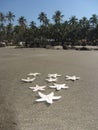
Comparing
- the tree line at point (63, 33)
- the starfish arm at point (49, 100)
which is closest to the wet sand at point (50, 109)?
the starfish arm at point (49, 100)

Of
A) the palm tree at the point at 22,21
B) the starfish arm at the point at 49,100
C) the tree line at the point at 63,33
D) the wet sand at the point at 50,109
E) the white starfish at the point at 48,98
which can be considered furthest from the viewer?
the palm tree at the point at 22,21

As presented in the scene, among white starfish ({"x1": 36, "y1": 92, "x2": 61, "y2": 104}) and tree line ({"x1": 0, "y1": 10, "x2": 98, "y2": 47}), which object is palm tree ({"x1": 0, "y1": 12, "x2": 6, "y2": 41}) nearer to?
tree line ({"x1": 0, "y1": 10, "x2": 98, "y2": 47})

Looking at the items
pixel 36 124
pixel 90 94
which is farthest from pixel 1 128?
pixel 90 94

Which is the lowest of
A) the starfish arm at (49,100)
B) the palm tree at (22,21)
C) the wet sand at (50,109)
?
the wet sand at (50,109)

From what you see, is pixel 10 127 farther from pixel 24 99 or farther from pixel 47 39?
pixel 47 39

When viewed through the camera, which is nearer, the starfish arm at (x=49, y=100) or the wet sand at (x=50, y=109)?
the wet sand at (x=50, y=109)

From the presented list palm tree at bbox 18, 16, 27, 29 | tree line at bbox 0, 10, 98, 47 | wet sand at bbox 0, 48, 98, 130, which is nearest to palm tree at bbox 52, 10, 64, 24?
tree line at bbox 0, 10, 98, 47

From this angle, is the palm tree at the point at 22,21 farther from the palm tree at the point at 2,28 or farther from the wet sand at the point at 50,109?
the wet sand at the point at 50,109

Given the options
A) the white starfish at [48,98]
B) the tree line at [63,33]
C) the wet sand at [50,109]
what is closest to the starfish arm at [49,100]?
the white starfish at [48,98]

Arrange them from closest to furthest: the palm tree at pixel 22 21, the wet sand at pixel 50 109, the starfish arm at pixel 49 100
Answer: the wet sand at pixel 50 109 → the starfish arm at pixel 49 100 → the palm tree at pixel 22 21

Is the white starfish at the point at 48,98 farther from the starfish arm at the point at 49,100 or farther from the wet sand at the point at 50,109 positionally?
the wet sand at the point at 50,109

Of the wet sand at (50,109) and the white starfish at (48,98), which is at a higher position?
the white starfish at (48,98)
